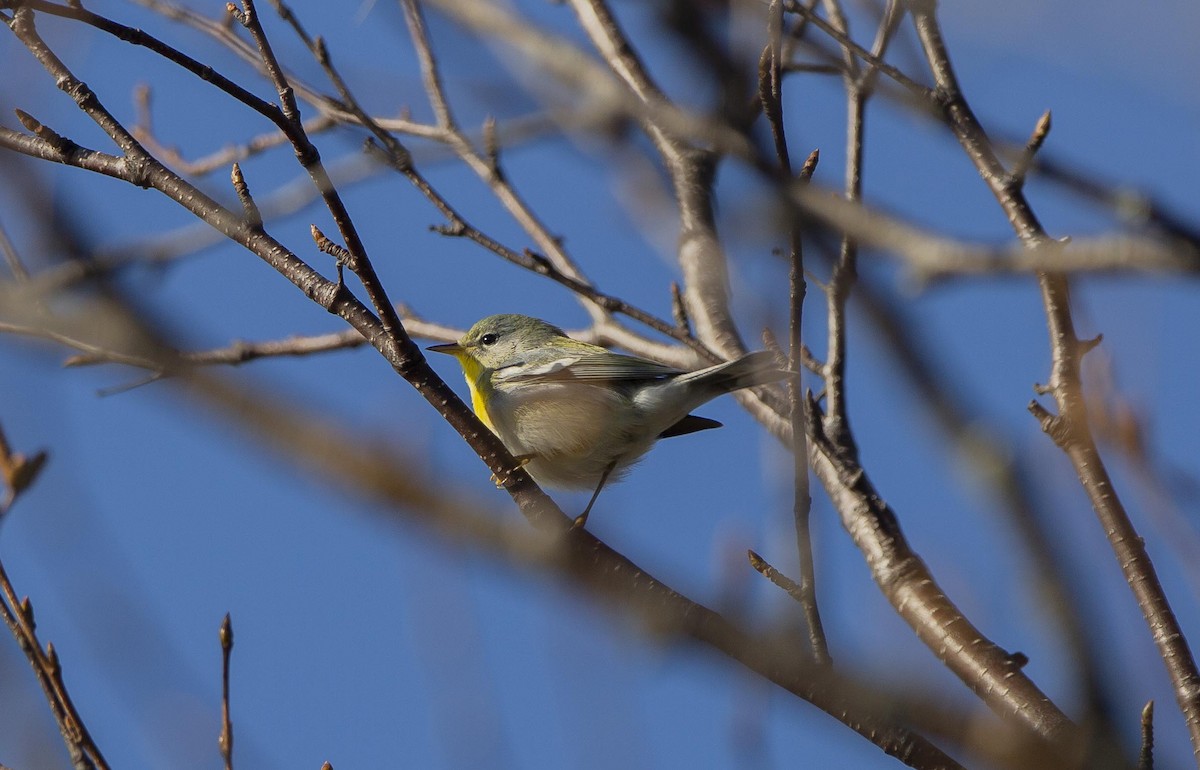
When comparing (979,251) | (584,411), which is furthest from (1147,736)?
(584,411)

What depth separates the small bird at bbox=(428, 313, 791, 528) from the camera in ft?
16.5

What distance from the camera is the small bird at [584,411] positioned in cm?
502

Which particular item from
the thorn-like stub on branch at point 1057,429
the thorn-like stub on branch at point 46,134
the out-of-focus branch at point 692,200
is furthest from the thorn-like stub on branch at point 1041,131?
the thorn-like stub on branch at point 46,134

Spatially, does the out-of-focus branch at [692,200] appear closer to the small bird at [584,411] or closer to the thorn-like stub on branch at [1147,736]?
the small bird at [584,411]

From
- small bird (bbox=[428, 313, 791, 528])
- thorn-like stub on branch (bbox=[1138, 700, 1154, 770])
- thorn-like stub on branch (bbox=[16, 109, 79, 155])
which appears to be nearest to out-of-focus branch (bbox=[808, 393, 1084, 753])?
thorn-like stub on branch (bbox=[1138, 700, 1154, 770])

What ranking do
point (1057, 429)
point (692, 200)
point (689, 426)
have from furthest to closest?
point (689, 426) < point (692, 200) < point (1057, 429)

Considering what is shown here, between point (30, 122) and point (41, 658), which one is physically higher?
point (30, 122)


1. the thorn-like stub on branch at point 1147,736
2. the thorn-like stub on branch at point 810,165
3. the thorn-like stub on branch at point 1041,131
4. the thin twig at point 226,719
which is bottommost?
the thin twig at point 226,719

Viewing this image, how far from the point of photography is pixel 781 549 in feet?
12.5

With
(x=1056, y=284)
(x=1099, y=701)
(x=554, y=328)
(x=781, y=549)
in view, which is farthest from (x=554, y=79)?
(x=1099, y=701)

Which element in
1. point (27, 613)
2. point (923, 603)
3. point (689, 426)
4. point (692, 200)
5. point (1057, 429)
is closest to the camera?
point (27, 613)

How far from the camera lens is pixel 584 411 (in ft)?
16.8

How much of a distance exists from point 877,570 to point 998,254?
205 cm

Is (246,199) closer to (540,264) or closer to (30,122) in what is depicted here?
(30,122)
